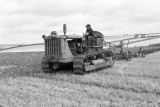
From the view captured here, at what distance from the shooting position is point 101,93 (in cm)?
800

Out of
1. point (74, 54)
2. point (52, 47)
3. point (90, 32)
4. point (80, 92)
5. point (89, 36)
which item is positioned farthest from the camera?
point (90, 32)

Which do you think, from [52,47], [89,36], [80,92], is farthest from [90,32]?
[80,92]

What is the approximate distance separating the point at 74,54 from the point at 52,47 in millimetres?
1655

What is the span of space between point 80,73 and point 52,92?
3818 mm

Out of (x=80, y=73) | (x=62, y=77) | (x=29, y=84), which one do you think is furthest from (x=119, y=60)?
(x=29, y=84)

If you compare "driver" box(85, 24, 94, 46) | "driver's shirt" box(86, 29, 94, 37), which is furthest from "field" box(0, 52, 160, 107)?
"driver's shirt" box(86, 29, 94, 37)

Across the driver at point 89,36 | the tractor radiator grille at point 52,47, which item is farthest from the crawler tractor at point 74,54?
the driver at point 89,36

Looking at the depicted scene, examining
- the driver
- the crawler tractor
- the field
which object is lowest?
the field

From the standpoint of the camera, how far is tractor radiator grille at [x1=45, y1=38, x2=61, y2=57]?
1195 cm

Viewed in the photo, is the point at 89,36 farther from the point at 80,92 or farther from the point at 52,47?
the point at 80,92

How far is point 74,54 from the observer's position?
13242mm

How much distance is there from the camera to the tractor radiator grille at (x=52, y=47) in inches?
470

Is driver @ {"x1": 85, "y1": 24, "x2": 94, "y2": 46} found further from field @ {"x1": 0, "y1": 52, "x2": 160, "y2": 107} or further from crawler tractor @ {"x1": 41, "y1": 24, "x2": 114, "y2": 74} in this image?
field @ {"x1": 0, "y1": 52, "x2": 160, "y2": 107}

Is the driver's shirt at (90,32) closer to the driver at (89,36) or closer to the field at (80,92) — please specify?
the driver at (89,36)
